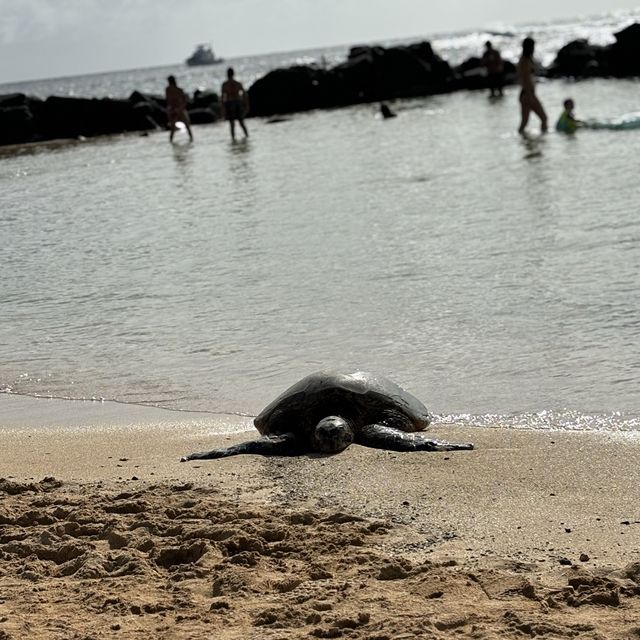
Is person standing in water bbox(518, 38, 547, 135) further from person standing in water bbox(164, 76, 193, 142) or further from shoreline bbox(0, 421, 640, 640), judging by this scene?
shoreline bbox(0, 421, 640, 640)

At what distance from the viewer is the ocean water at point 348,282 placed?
6699 millimetres

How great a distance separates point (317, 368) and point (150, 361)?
4.44 ft

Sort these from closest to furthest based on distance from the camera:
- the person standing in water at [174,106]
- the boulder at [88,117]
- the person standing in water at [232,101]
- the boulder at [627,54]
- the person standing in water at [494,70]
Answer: the person standing in water at [232,101] < the person standing in water at [174,106] < the boulder at [88,117] < the person standing in water at [494,70] < the boulder at [627,54]

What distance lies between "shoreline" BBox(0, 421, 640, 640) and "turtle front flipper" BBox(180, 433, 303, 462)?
0.08m

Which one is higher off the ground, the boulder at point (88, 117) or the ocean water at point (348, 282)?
the boulder at point (88, 117)

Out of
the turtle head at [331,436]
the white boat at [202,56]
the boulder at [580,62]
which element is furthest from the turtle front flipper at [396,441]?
the white boat at [202,56]

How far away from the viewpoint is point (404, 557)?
390 centimetres

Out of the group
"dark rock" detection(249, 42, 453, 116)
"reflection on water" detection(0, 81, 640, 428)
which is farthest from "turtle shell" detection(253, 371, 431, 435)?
"dark rock" detection(249, 42, 453, 116)

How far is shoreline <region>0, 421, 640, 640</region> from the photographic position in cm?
343

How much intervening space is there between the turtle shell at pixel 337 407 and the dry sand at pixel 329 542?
282 millimetres

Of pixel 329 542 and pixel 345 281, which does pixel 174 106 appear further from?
pixel 329 542

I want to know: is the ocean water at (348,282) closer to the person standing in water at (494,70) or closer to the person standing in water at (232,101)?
the person standing in water at (232,101)

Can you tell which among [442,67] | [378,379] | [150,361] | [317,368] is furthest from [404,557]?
[442,67]

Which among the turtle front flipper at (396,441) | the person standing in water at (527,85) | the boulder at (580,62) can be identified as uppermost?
the boulder at (580,62)
